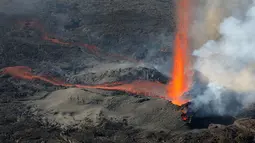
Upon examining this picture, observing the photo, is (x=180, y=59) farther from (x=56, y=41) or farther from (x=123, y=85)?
(x=56, y=41)

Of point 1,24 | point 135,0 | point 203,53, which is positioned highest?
point 135,0

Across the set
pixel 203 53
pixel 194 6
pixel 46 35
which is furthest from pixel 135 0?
pixel 203 53

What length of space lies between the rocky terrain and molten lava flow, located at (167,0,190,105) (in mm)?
759

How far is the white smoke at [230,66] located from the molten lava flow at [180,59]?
125 centimetres

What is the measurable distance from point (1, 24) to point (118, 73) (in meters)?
14.7

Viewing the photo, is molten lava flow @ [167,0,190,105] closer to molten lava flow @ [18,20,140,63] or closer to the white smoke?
the white smoke

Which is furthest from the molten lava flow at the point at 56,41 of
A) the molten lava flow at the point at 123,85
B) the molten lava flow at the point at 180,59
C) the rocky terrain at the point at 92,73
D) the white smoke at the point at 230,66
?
the white smoke at the point at 230,66

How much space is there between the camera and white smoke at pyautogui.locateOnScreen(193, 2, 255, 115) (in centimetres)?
2203

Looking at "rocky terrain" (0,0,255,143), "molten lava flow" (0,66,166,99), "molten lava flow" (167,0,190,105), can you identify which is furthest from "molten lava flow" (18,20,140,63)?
"molten lava flow" (0,66,166,99)

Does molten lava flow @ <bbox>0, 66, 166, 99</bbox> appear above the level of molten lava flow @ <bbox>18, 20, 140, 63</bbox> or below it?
below

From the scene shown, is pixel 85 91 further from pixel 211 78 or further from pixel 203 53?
pixel 203 53

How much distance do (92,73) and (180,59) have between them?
7.91 m

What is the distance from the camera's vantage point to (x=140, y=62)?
3212 centimetres

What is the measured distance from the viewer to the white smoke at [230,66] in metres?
22.0
